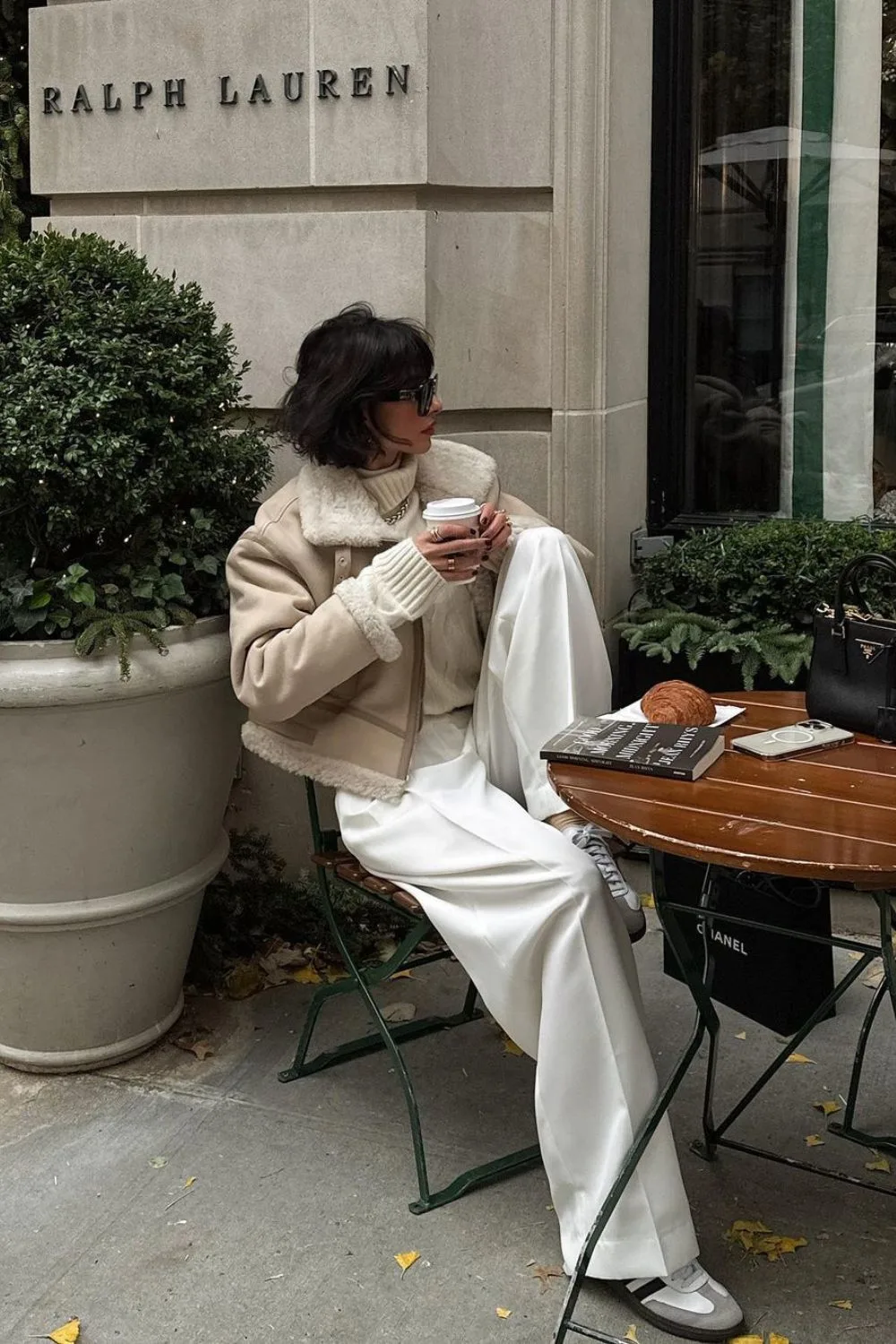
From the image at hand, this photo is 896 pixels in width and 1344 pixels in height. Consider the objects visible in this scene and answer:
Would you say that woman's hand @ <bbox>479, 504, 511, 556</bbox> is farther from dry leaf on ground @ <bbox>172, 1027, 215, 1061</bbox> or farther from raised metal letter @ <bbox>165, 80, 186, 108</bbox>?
raised metal letter @ <bbox>165, 80, 186, 108</bbox>

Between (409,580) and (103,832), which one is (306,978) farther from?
(409,580)

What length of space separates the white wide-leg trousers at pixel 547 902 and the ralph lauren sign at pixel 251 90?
150 centimetres

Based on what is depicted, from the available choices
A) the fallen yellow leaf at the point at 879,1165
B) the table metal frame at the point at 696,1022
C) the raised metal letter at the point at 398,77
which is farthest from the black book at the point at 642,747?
the raised metal letter at the point at 398,77

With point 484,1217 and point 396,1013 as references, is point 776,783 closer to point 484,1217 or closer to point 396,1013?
point 484,1217

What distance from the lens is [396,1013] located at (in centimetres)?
388

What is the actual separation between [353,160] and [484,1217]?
105 inches

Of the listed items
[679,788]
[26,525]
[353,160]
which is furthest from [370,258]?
[679,788]

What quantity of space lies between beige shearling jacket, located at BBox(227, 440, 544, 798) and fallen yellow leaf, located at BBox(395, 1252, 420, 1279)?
0.90 meters

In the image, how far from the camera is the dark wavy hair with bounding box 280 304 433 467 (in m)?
3.16

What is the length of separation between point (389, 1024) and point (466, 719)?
37.3 inches

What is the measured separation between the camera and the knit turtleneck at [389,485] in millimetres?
3270

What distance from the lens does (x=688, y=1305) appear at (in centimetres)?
266

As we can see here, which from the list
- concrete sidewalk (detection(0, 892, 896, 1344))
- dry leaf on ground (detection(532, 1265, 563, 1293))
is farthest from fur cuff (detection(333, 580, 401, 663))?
dry leaf on ground (detection(532, 1265, 563, 1293))

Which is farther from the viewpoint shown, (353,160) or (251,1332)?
(353,160)
